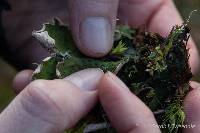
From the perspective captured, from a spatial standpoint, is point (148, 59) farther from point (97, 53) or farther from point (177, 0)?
point (177, 0)

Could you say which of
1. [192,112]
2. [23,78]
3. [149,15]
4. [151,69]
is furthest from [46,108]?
[149,15]

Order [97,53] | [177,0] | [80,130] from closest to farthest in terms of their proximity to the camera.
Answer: [80,130] < [97,53] < [177,0]

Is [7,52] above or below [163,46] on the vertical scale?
below

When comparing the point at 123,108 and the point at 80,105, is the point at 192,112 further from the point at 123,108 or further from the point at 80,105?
the point at 80,105

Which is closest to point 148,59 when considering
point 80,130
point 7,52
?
point 80,130

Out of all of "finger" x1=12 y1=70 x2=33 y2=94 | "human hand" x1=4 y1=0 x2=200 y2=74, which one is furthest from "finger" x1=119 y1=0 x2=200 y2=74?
"finger" x1=12 y1=70 x2=33 y2=94

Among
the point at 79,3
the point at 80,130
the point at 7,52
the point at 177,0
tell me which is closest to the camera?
the point at 80,130

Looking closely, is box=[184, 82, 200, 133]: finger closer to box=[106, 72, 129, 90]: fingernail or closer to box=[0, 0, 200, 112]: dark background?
box=[106, 72, 129, 90]: fingernail

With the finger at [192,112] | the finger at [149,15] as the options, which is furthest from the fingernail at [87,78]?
the finger at [149,15]
